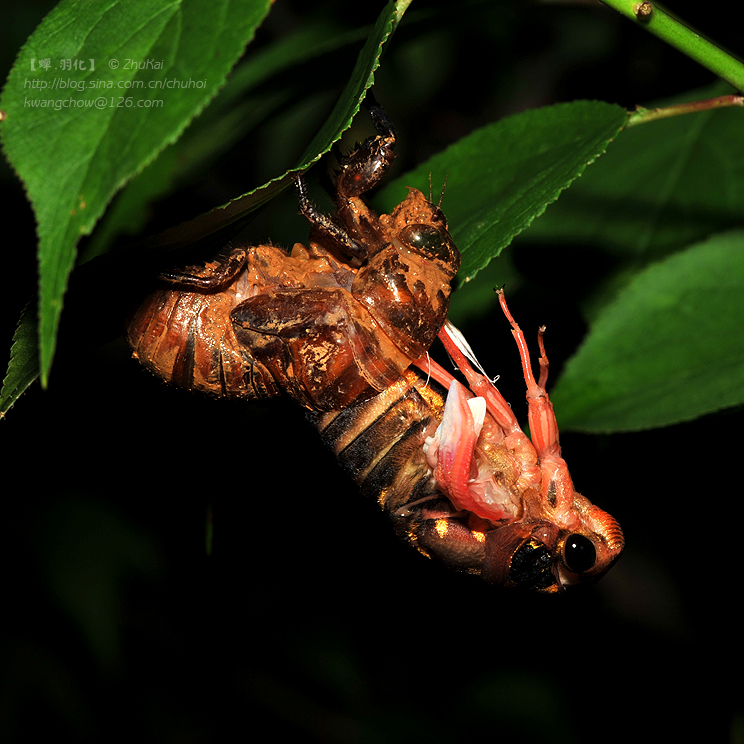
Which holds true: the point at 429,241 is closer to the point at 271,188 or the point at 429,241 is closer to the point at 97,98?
the point at 271,188

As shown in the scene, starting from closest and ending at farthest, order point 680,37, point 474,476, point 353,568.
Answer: point 680,37, point 474,476, point 353,568

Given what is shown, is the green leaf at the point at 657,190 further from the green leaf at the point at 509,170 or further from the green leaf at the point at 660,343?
the green leaf at the point at 509,170

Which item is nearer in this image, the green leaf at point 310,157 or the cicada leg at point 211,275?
the green leaf at point 310,157

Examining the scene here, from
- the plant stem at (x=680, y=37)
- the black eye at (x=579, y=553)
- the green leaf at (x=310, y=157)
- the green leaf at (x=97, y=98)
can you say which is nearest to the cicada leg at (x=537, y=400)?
the black eye at (x=579, y=553)

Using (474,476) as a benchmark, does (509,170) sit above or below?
above

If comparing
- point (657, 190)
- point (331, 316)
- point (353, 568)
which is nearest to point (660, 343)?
point (657, 190)

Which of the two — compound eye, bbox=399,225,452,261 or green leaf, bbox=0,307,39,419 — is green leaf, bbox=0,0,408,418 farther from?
compound eye, bbox=399,225,452,261

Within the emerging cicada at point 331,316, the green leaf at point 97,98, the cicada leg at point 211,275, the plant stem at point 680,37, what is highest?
the green leaf at point 97,98
